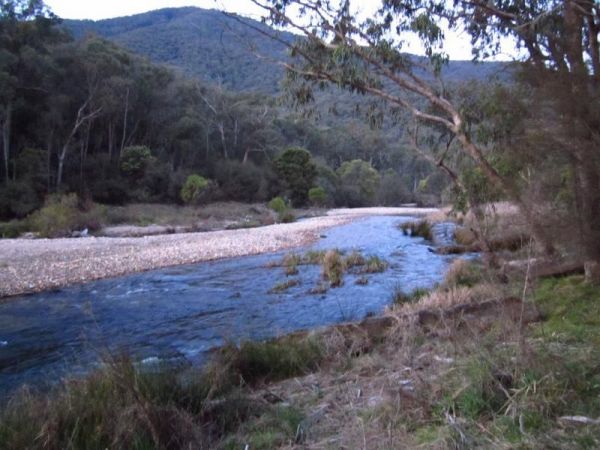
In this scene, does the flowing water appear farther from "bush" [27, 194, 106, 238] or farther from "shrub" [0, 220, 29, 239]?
"shrub" [0, 220, 29, 239]

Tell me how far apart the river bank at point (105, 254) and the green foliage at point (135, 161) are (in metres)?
16.9

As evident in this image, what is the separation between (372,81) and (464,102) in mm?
1844

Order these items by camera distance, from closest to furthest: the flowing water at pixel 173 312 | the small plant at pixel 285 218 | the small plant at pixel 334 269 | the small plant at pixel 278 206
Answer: the flowing water at pixel 173 312 → the small plant at pixel 334 269 → the small plant at pixel 285 218 → the small plant at pixel 278 206

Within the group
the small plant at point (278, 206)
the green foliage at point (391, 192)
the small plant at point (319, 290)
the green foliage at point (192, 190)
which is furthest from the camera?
the green foliage at point (391, 192)

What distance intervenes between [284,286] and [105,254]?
872 centimetres

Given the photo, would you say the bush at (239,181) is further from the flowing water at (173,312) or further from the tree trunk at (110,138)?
the flowing water at (173,312)

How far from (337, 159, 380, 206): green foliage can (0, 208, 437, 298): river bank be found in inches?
1595

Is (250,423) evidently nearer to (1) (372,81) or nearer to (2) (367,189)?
(1) (372,81)

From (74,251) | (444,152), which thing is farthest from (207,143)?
(444,152)

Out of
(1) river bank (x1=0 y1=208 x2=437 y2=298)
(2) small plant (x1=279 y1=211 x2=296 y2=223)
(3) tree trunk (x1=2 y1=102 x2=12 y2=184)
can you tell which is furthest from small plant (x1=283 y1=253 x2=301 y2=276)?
(3) tree trunk (x1=2 y1=102 x2=12 y2=184)

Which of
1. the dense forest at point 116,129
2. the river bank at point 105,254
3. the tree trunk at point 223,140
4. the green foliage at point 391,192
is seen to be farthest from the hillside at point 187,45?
the river bank at point 105,254

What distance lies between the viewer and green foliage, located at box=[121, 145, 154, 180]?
39.5m

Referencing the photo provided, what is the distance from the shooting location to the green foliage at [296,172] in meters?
54.0

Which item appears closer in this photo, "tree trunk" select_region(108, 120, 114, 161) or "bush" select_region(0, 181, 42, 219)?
"bush" select_region(0, 181, 42, 219)
